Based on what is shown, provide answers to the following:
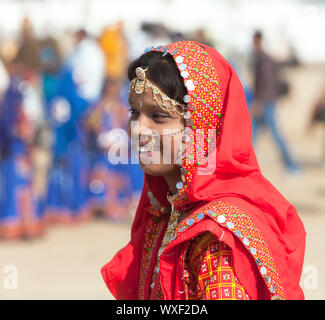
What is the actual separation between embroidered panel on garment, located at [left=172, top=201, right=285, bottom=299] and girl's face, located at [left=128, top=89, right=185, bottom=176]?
0.74 ft

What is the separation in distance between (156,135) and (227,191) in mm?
280

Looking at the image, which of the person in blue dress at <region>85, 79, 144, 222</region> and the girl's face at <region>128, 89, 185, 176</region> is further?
the person in blue dress at <region>85, 79, 144, 222</region>

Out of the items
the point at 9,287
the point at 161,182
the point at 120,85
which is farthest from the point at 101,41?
the point at 161,182

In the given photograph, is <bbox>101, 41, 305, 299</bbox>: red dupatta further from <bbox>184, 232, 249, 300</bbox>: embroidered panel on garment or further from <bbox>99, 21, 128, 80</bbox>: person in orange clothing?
<bbox>99, 21, 128, 80</bbox>: person in orange clothing

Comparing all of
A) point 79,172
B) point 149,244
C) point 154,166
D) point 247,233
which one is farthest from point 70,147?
point 247,233

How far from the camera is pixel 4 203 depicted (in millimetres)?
7207

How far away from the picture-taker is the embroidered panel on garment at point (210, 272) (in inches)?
75.1

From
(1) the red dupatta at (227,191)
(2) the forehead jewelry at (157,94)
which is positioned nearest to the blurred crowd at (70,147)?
(2) the forehead jewelry at (157,94)

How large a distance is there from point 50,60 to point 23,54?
349cm

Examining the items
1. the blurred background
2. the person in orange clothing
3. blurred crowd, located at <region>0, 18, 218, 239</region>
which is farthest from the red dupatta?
the person in orange clothing

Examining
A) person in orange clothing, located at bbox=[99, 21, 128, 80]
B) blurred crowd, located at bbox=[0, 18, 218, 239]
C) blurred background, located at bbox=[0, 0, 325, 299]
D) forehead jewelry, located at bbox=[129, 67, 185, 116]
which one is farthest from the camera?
person in orange clothing, located at bbox=[99, 21, 128, 80]

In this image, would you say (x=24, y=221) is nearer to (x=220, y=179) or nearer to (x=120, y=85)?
(x=120, y=85)

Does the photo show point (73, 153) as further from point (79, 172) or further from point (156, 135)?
point (156, 135)

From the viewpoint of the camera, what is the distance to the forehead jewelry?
2146mm
